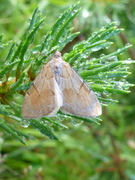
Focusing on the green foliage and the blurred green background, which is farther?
the blurred green background

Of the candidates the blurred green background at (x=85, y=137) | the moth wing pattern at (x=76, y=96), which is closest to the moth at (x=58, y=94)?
the moth wing pattern at (x=76, y=96)

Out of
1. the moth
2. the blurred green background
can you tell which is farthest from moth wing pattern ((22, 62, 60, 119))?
the blurred green background

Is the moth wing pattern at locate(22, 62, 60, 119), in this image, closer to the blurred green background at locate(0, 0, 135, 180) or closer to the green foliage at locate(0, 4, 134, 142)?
the green foliage at locate(0, 4, 134, 142)

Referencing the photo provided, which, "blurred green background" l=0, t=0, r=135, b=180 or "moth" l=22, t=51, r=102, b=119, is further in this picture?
"blurred green background" l=0, t=0, r=135, b=180

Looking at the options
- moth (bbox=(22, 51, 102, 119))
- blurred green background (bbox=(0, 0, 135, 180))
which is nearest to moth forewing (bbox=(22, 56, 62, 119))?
moth (bbox=(22, 51, 102, 119))

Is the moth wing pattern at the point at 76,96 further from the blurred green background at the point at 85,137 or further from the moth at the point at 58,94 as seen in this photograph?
the blurred green background at the point at 85,137

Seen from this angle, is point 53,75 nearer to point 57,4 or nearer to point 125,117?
point 57,4

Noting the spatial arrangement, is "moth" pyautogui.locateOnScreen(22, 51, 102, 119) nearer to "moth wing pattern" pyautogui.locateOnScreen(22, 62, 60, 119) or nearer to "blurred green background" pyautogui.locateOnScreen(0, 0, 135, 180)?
"moth wing pattern" pyautogui.locateOnScreen(22, 62, 60, 119)

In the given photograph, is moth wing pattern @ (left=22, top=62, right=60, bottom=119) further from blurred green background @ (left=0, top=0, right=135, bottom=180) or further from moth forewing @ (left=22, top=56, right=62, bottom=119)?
blurred green background @ (left=0, top=0, right=135, bottom=180)

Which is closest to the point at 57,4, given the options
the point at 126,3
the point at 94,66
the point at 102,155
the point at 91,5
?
the point at 91,5
